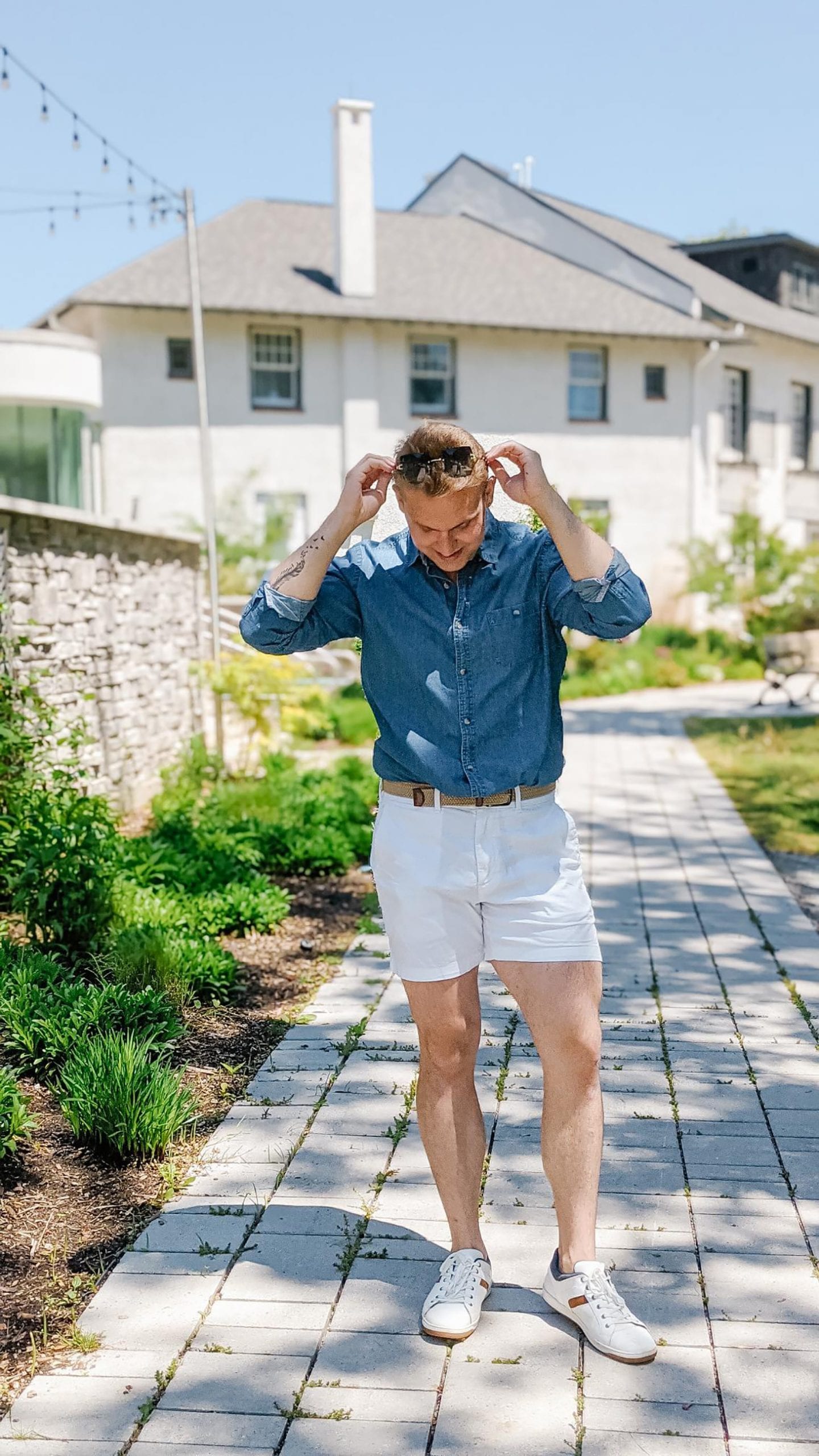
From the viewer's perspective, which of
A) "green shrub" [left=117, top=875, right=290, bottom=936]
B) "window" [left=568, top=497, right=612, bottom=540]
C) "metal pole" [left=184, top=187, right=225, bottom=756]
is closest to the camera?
"green shrub" [left=117, top=875, right=290, bottom=936]

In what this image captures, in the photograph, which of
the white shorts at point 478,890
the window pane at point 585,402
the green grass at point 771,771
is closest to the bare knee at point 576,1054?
the white shorts at point 478,890

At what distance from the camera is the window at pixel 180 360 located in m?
24.1

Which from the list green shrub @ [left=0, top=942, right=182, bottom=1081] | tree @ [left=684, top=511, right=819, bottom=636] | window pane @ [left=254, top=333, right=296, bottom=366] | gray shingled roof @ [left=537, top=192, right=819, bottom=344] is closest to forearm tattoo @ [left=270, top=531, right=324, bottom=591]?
green shrub @ [left=0, top=942, right=182, bottom=1081]

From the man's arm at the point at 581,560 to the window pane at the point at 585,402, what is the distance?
24.7 metres

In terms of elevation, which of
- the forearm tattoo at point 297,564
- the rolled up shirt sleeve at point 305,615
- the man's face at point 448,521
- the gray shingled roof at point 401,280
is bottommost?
the rolled up shirt sleeve at point 305,615

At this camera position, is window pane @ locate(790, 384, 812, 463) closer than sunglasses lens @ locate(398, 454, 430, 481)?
No

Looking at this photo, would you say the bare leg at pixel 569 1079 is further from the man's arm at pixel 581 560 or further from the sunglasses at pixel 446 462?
the sunglasses at pixel 446 462

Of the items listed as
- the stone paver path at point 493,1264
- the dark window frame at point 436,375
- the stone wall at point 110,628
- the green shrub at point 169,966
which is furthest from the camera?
the dark window frame at point 436,375

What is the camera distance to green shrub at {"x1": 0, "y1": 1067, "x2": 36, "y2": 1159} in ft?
13.0

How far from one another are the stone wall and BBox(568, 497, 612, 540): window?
33.7 feet

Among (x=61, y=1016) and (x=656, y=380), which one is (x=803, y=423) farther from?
(x=61, y=1016)

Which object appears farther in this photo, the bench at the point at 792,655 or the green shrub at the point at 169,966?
the bench at the point at 792,655

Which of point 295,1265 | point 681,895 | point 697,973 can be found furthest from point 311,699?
point 295,1265

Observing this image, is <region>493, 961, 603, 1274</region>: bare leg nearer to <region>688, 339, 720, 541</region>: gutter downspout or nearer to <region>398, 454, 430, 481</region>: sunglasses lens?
<region>398, 454, 430, 481</region>: sunglasses lens
